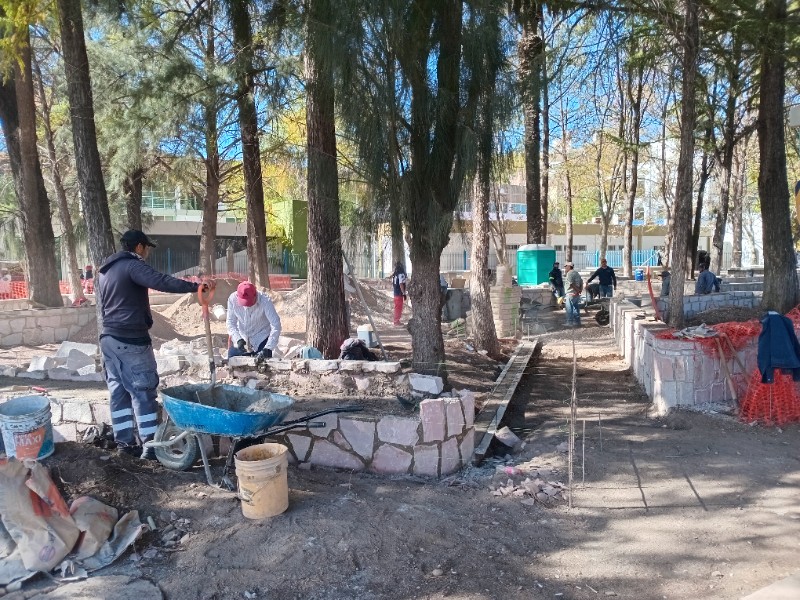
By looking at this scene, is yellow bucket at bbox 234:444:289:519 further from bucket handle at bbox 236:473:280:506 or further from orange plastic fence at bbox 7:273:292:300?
orange plastic fence at bbox 7:273:292:300

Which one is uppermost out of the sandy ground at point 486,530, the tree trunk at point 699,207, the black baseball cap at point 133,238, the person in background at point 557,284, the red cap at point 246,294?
the tree trunk at point 699,207

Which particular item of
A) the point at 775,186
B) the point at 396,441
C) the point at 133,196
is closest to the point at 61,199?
the point at 133,196

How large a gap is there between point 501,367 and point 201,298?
5.80 meters

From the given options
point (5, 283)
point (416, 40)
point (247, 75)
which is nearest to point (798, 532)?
point (416, 40)

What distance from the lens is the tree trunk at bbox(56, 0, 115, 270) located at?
711 cm

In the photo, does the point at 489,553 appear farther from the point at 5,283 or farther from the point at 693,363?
the point at 5,283

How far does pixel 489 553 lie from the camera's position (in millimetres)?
3859

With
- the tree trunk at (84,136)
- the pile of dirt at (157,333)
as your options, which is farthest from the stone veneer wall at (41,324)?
the tree trunk at (84,136)

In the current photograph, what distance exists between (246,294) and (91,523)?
3038 mm

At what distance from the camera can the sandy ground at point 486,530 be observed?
11.4ft

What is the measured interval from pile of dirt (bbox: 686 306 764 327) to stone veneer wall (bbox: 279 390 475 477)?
5.86 metres

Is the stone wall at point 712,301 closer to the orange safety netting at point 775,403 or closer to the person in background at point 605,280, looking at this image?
the orange safety netting at point 775,403

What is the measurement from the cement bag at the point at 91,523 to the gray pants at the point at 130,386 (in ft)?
3.44

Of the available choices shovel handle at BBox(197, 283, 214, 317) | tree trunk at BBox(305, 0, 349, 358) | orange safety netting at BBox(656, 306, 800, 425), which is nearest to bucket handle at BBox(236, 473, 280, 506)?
shovel handle at BBox(197, 283, 214, 317)
